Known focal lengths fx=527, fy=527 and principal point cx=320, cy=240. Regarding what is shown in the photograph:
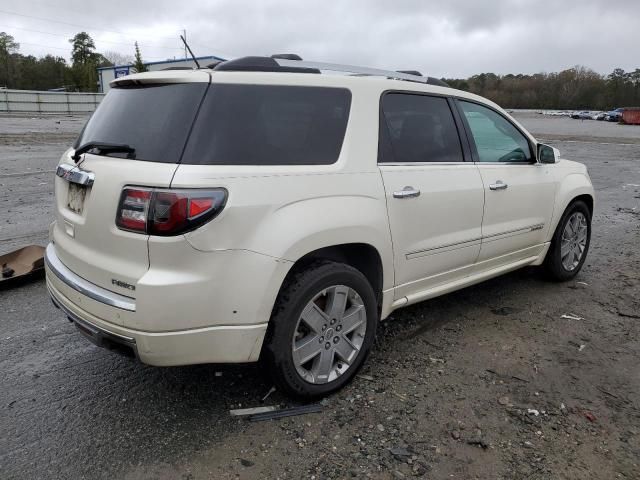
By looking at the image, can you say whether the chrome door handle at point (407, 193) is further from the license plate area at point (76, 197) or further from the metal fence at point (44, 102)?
the metal fence at point (44, 102)

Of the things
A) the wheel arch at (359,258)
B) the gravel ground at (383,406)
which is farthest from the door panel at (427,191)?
the gravel ground at (383,406)

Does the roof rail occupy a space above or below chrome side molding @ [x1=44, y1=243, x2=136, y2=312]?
above

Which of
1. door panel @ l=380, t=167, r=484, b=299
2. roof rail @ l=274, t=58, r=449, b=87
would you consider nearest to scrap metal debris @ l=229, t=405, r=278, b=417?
door panel @ l=380, t=167, r=484, b=299

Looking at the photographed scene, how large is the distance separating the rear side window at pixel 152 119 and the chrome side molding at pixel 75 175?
176 mm

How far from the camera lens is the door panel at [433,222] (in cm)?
326

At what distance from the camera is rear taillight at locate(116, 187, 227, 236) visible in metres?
2.40

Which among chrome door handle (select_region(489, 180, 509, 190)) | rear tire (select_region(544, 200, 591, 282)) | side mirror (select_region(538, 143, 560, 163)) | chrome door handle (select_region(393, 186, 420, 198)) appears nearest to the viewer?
chrome door handle (select_region(393, 186, 420, 198))

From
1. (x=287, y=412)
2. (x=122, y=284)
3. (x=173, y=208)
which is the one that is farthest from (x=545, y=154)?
(x=122, y=284)

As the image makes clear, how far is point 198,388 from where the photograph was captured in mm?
3178

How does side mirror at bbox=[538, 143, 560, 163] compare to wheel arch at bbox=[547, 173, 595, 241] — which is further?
wheel arch at bbox=[547, 173, 595, 241]

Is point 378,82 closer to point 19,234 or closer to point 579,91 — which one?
point 19,234

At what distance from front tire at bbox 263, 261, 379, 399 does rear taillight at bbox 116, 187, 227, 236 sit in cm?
60

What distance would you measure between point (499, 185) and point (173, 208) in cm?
259

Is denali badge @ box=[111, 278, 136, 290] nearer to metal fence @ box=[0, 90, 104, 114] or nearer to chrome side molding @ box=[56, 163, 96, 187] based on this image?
chrome side molding @ box=[56, 163, 96, 187]
